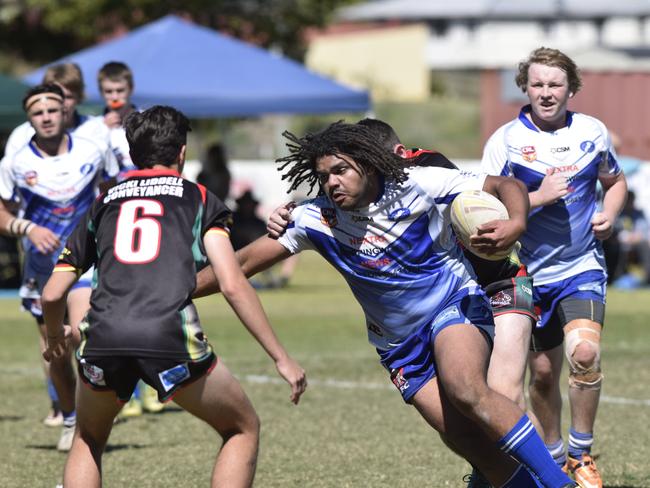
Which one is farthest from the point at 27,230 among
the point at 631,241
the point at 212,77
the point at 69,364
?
the point at 631,241

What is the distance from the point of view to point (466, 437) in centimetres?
580

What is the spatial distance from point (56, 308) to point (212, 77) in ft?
46.5

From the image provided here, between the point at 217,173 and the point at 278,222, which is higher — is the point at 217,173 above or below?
below

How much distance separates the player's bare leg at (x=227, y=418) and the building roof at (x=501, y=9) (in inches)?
864

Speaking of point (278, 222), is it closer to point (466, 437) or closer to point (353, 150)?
point (353, 150)

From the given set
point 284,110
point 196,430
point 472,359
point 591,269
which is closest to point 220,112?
point 284,110

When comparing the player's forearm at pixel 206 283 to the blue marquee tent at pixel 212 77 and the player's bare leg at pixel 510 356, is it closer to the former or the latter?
the player's bare leg at pixel 510 356

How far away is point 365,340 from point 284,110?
5.85 m

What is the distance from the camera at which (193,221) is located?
17.3 ft

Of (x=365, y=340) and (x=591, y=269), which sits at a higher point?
(x=591, y=269)

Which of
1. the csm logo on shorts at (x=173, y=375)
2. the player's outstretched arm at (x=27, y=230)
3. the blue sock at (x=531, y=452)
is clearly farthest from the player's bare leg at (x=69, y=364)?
the blue sock at (x=531, y=452)

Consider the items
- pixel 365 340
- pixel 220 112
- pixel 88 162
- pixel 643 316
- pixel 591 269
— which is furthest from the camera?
pixel 220 112

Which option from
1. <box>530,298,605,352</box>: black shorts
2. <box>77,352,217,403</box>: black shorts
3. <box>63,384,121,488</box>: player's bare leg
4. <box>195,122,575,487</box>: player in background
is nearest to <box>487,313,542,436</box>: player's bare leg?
<box>195,122,575,487</box>: player in background

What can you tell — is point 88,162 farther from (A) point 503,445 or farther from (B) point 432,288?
(A) point 503,445
